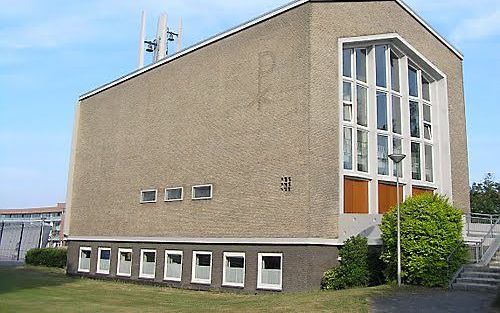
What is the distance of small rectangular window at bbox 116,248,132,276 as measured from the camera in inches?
1171

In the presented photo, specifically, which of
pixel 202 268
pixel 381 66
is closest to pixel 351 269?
pixel 202 268

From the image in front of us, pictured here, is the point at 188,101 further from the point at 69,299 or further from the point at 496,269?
the point at 496,269

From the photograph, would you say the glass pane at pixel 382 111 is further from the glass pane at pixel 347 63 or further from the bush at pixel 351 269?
the bush at pixel 351 269

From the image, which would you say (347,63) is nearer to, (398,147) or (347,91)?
(347,91)

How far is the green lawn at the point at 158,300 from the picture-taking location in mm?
15883

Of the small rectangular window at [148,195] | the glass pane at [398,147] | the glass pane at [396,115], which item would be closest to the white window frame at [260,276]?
the glass pane at [398,147]

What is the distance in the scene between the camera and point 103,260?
1255 inches

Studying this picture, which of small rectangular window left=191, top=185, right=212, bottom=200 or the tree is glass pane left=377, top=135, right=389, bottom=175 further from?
the tree

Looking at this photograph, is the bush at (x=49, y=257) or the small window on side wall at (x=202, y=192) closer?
the small window on side wall at (x=202, y=192)

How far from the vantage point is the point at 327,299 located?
16.6 meters

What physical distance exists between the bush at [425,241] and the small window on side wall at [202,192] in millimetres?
8827

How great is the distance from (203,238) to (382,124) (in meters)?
9.98

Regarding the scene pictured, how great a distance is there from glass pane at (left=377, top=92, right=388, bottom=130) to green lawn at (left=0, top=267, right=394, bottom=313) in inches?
368

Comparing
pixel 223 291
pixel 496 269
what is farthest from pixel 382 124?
pixel 223 291
